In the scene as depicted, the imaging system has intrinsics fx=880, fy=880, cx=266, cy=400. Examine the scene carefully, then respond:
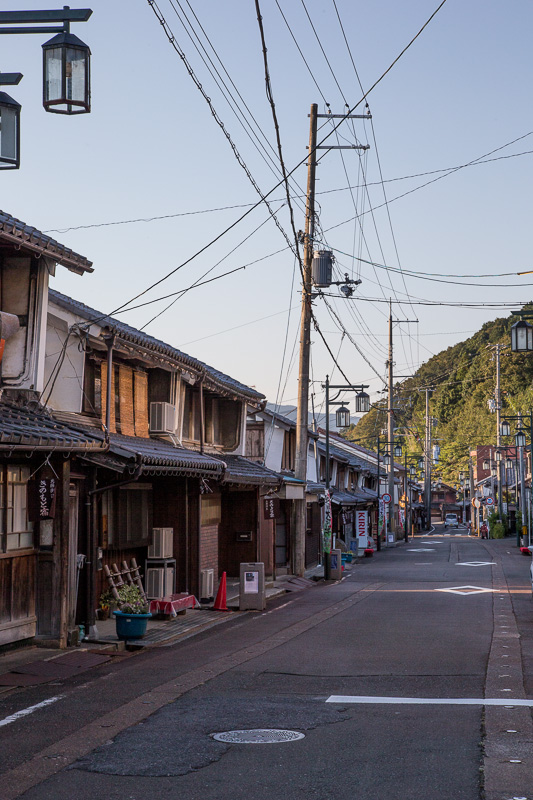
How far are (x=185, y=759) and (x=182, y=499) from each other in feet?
47.8

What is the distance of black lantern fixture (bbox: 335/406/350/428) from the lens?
3906cm

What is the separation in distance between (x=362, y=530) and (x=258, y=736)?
143 feet

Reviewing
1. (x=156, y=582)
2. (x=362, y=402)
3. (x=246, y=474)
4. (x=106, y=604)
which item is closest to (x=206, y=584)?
(x=156, y=582)

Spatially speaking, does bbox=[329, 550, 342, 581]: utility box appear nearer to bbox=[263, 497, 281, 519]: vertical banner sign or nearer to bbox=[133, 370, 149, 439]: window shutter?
bbox=[263, 497, 281, 519]: vertical banner sign

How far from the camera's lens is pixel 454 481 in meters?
134

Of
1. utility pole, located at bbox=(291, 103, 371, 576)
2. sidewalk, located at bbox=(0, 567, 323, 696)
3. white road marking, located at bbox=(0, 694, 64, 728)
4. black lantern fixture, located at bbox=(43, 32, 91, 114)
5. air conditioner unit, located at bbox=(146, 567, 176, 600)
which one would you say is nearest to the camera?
black lantern fixture, located at bbox=(43, 32, 91, 114)

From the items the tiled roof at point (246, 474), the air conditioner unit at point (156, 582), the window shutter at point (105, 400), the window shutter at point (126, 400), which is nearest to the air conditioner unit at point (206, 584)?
the air conditioner unit at point (156, 582)

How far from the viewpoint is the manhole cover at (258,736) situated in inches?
338

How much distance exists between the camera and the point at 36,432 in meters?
12.9

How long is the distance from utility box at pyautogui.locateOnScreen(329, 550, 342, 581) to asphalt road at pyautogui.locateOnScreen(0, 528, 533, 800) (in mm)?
15518

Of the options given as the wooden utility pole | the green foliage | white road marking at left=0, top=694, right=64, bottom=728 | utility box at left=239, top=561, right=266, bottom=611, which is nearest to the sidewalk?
utility box at left=239, top=561, right=266, bottom=611

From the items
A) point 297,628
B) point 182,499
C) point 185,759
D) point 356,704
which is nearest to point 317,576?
point 182,499

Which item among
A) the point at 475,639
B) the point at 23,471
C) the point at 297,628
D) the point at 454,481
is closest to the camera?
the point at 23,471

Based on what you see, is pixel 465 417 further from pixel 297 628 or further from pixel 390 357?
pixel 297 628
